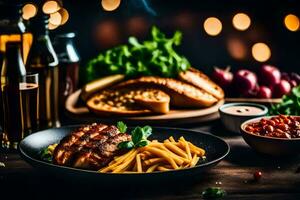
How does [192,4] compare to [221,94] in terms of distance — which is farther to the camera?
[192,4]

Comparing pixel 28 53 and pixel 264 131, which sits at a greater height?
pixel 28 53

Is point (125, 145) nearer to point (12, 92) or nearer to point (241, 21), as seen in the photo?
point (12, 92)

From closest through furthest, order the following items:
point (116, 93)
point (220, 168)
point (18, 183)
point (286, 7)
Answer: point (18, 183), point (220, 168), point (116, 93), point (286, 7)

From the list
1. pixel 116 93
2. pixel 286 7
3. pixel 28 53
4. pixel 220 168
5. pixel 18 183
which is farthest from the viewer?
pixel 286 7

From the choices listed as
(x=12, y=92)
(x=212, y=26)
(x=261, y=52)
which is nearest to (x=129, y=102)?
(x=12, y=92)

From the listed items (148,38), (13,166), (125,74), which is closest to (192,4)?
(148,38)

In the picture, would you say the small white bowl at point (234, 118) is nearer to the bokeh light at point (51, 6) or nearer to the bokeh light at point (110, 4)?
the bokeh light at point (110, 4)

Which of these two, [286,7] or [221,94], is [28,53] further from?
[286,7]
